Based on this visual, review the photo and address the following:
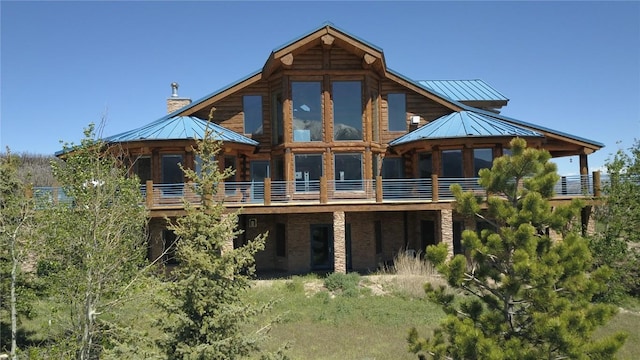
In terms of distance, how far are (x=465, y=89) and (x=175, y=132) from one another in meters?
17.9

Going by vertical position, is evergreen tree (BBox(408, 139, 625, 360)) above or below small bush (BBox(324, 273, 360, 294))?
above

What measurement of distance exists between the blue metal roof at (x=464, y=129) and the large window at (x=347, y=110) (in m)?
2.14

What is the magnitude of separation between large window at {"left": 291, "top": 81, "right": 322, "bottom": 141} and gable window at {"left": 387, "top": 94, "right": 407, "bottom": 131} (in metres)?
3.71

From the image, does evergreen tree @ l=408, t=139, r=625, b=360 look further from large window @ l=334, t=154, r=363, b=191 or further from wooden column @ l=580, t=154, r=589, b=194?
wooden column @ l=580, t=154, r=589, b=194

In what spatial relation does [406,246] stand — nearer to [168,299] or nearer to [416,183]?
[416,183]

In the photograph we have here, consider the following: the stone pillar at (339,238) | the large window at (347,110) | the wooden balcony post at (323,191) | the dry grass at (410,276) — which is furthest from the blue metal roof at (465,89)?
the stone pillar at (339,238)

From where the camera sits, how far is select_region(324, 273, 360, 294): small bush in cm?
1670

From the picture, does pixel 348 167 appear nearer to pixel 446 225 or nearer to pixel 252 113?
pixel 446 225

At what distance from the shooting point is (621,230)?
16266 mm

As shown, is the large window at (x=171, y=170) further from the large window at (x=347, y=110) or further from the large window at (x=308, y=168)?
the large window at (x=347, y=110)

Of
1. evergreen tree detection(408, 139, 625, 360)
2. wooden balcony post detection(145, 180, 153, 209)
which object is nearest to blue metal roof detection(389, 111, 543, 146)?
wooden balcony post detection(145, 180, 153, 209)

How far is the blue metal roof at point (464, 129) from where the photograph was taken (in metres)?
19.1

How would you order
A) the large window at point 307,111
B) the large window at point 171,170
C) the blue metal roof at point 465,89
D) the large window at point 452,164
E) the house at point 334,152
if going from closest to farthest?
the house at point 334,152, the large window at point 171,170, the large window at point 307,111, the large window at point 452,164, the blue metal roof at point 465,89

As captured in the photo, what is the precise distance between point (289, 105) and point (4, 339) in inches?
498
